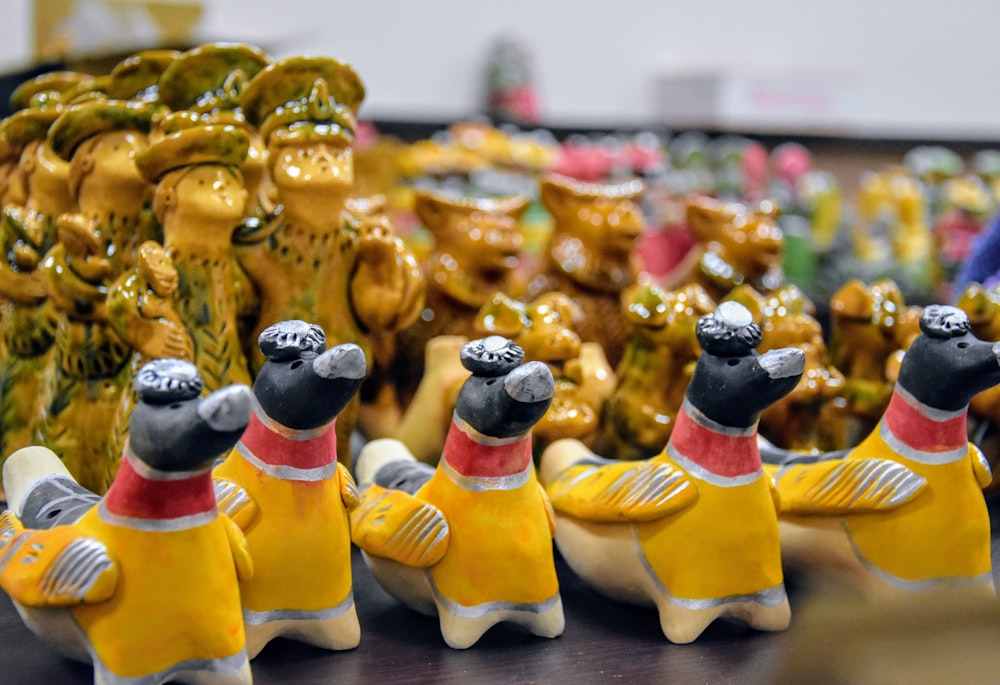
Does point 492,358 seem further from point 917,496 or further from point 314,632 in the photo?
point 917,496

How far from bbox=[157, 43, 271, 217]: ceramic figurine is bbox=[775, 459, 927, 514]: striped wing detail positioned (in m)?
0.60

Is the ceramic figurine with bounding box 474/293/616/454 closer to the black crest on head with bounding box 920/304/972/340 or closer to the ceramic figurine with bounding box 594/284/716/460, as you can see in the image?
the ceramic figurine with bounding box 594/284/716/460

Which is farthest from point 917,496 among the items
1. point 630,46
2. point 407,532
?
point 630,46

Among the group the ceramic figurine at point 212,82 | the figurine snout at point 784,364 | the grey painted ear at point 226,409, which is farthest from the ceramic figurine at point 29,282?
the figurine snout at point 784,364

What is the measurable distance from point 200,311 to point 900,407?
64 cm

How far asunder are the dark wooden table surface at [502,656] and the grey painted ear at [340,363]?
25 cm

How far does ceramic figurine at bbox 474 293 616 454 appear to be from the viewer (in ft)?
3.53

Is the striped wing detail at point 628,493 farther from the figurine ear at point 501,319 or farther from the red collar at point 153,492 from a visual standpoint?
the red collar at point 153,492

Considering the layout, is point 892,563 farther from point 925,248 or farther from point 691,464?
point 925,248

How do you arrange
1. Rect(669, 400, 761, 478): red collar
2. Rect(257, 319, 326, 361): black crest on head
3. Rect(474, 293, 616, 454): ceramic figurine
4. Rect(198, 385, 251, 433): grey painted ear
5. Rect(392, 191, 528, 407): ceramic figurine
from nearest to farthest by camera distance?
1. Rect(198, 385, 251, 433): grey painted ear
2. Rect(257, 319, 326, 361): black crest on head
3. Rect(669, 400, 761, 478): red collar
4. Rect(474, 293, 616, 454): ceramic figurine
5. Rect(392, 191, 528, 407): ceramic figurine

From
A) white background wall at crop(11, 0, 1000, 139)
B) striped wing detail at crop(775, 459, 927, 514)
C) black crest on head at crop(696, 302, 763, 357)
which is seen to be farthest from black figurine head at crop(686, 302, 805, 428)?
white background wall at crop(11, 0, 1000, 139)

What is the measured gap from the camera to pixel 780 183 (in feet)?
9.12

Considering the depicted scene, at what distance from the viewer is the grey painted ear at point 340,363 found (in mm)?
707

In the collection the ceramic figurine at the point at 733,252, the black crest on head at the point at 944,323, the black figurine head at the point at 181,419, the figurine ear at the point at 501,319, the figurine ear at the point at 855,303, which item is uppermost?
the black figurine head at the point at 181,419
